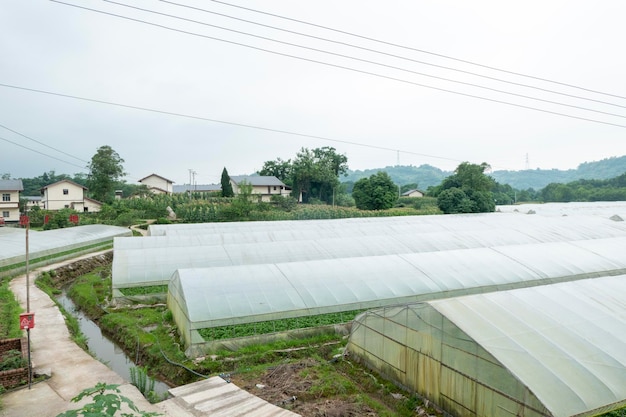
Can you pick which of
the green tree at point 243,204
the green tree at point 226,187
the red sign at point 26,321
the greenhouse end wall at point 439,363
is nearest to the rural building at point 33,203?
the green tree at point 226,187

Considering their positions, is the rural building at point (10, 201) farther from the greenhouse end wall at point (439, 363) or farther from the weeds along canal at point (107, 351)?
the greenhouse end wall at point (439, 363)

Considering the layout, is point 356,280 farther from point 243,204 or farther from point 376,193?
point 376,193

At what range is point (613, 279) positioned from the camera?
1199 cm

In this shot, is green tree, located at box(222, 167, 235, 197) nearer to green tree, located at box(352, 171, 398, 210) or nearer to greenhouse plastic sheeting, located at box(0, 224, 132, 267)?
green tree, located at box(352, 171, 398, 210)

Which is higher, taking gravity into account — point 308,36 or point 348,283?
point 308,36

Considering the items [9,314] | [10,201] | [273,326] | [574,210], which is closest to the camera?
[273,326]

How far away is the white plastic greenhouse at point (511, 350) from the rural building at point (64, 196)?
5619 cm

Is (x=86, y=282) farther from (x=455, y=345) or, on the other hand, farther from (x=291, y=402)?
(x=455, y=345)

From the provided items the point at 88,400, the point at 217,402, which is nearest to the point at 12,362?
the point at 88,400

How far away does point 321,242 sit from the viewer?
2284 centimetres

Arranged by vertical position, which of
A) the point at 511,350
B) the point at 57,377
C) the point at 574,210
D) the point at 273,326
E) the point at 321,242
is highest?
the point at 574,210

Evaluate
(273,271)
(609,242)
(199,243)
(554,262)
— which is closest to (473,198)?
(609,242)

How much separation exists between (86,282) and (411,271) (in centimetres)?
1716

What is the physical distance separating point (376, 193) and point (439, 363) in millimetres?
42699
